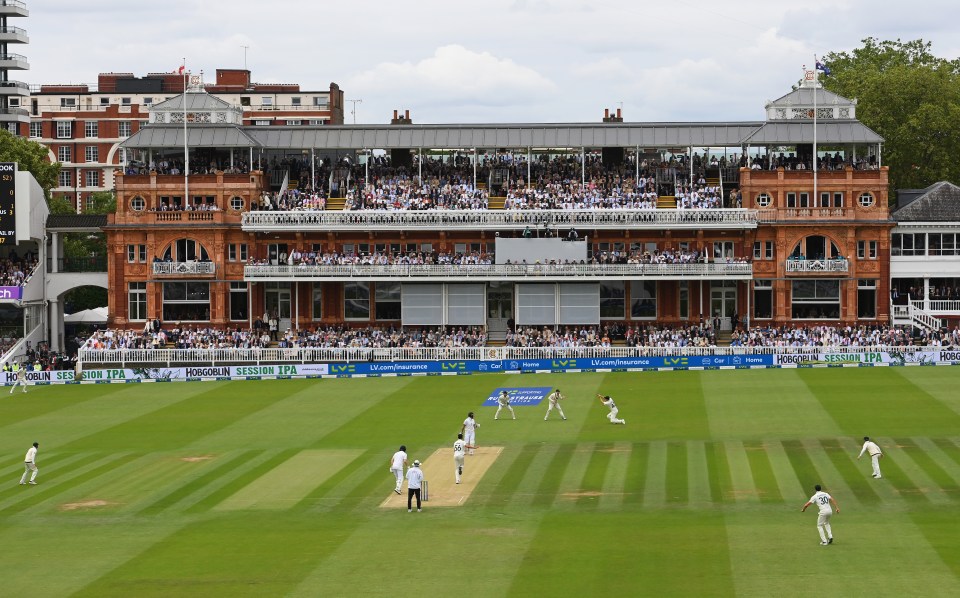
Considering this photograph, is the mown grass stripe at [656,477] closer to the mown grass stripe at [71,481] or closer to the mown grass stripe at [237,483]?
the mown grass stripe at [237,483]

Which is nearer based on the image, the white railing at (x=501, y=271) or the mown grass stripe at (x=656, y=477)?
the mown grass stripe at (x=656, y=477)

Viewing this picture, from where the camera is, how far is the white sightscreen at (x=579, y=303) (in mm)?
80062

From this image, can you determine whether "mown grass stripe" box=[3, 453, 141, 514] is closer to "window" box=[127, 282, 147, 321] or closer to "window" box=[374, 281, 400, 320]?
"window" box=[374, 281, 400, 320]

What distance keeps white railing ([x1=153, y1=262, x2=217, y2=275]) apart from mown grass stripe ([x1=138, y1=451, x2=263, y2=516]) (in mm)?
33252

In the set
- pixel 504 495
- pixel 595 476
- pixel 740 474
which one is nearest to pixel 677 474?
pixel 740 474

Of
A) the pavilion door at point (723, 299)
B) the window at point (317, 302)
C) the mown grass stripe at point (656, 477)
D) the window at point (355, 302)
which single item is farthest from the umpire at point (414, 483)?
the pavilion door at point (723, 299)

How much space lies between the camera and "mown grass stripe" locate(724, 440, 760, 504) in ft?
130

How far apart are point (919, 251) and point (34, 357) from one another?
1948 inches

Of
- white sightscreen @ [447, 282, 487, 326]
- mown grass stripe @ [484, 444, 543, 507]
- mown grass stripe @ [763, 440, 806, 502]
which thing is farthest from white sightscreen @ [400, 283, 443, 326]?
mown grass stripe @ [763, 440, 806, 502]

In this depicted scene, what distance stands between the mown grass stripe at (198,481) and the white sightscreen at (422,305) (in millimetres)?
31391

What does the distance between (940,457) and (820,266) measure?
1408 inches

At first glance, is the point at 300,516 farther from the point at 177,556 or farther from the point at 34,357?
the point at 34,357

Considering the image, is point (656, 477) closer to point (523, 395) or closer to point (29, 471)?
point (29, 471)

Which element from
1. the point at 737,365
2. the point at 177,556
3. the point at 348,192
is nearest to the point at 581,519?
the point at 177,556
